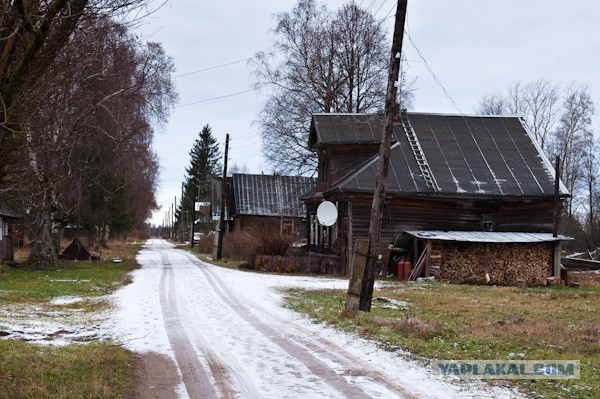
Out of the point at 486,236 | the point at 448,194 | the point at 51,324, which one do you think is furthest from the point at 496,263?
the point at 51,324

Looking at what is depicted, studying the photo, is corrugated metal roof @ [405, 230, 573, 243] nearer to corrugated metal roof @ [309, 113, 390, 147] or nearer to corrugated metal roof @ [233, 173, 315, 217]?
corrugated metal roof @ [309, 113, 390, 147]

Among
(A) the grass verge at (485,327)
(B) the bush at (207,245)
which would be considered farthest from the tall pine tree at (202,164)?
(A) the grass verge at (485,327)

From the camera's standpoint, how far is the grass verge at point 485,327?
823 cm

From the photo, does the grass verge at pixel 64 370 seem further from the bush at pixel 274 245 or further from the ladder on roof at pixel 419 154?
the ladder on roof at pixel 419 154

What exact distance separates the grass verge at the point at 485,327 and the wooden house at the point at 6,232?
57.1ft

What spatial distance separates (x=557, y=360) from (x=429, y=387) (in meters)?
2.39

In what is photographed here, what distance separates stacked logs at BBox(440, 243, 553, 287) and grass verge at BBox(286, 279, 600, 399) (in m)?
6.56

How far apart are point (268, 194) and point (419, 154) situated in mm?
22043

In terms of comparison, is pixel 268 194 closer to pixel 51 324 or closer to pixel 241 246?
pixel 241 246

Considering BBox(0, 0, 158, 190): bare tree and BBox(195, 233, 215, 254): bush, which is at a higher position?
BBox(0, 0, 158, 190): bare tree

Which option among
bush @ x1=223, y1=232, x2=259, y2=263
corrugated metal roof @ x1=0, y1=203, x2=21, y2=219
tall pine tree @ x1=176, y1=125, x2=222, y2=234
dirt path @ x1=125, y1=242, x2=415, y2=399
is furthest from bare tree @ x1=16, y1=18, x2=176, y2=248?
tall pine tree @ x1=176, y1=125, x2=222, y2=234

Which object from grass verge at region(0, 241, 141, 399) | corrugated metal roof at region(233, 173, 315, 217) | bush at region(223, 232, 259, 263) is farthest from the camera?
corrugated metal roof at region(233, 173, 315, 217)

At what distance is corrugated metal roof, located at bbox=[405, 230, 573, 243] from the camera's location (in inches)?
978

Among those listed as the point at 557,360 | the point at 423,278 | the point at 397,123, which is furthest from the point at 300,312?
the point at 397,123
